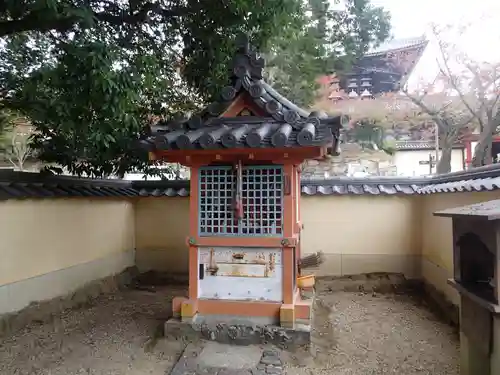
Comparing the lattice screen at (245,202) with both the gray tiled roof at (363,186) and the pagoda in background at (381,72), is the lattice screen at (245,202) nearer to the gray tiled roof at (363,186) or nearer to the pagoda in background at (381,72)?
the gray tiled roof at (363,186)

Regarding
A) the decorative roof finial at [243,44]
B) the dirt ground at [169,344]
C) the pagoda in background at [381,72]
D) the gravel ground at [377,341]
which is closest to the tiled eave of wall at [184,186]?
the dirt ground at [169,344]

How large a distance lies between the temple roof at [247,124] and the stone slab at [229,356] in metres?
2.40

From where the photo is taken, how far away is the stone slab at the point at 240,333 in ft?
15.9

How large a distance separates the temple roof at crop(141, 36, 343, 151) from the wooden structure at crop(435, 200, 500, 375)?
177 centimetres

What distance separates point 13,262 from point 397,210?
7.14m

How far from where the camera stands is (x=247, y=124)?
17.0ft

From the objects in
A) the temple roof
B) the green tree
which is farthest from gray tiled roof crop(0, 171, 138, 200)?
the green tree

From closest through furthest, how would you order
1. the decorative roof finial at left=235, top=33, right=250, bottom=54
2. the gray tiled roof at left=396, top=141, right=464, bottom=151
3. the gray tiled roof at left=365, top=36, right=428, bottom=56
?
the decorative roof finial at left=235, top=33, right=250, bottom=54 → the gray tiled roof at left=365, top=36, right=428, bottom=56 → the gray tiled roof at left=396, top=141, right=464, bottom=151

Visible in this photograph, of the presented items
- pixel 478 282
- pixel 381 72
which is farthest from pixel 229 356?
pixel 381 72

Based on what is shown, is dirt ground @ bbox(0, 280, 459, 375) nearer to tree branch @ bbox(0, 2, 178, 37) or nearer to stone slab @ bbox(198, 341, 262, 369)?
stone slab @ bbox(198, 341, 262, 369)

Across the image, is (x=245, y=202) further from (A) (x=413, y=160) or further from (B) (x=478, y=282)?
(A) (x=413, y=160)


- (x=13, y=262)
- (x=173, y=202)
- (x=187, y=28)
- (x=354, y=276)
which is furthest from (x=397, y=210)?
(x=13, y=262)

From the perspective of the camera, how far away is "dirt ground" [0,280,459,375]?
4.52m

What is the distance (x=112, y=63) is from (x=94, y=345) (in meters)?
3.48
